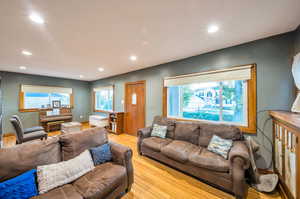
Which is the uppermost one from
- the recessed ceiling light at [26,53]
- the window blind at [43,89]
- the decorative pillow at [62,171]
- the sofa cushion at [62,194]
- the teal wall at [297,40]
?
the recessed ceiling light at [26,53]

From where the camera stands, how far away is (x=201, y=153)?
205 cm

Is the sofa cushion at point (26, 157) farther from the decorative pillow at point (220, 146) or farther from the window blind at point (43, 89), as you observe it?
the window blind at point (43, 89)

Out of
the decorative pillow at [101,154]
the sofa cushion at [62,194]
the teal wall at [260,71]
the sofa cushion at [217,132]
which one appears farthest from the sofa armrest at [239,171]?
the sofa cushion at [62,194]

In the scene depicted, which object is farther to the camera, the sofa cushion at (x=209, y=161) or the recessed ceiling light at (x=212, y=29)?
the recessed ceiling light at (x=212, y=29)

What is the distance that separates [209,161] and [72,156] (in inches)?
81.7

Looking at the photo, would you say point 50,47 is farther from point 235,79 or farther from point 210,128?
point 235,79

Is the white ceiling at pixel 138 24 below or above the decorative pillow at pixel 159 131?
above

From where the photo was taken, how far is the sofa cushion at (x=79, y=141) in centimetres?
160

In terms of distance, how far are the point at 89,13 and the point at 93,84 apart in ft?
18.8

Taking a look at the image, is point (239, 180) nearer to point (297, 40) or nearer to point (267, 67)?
point (267, 67)

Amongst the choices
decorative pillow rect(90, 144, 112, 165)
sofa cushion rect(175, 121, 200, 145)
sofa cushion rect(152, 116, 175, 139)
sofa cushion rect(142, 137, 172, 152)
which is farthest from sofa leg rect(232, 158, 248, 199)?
decorative pillow rect(90, 144, 112, 165)

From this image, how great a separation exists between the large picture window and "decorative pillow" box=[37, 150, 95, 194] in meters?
4.12

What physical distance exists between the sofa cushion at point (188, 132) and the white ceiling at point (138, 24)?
5.90ft

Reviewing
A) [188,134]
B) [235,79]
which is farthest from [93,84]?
[235,79]
